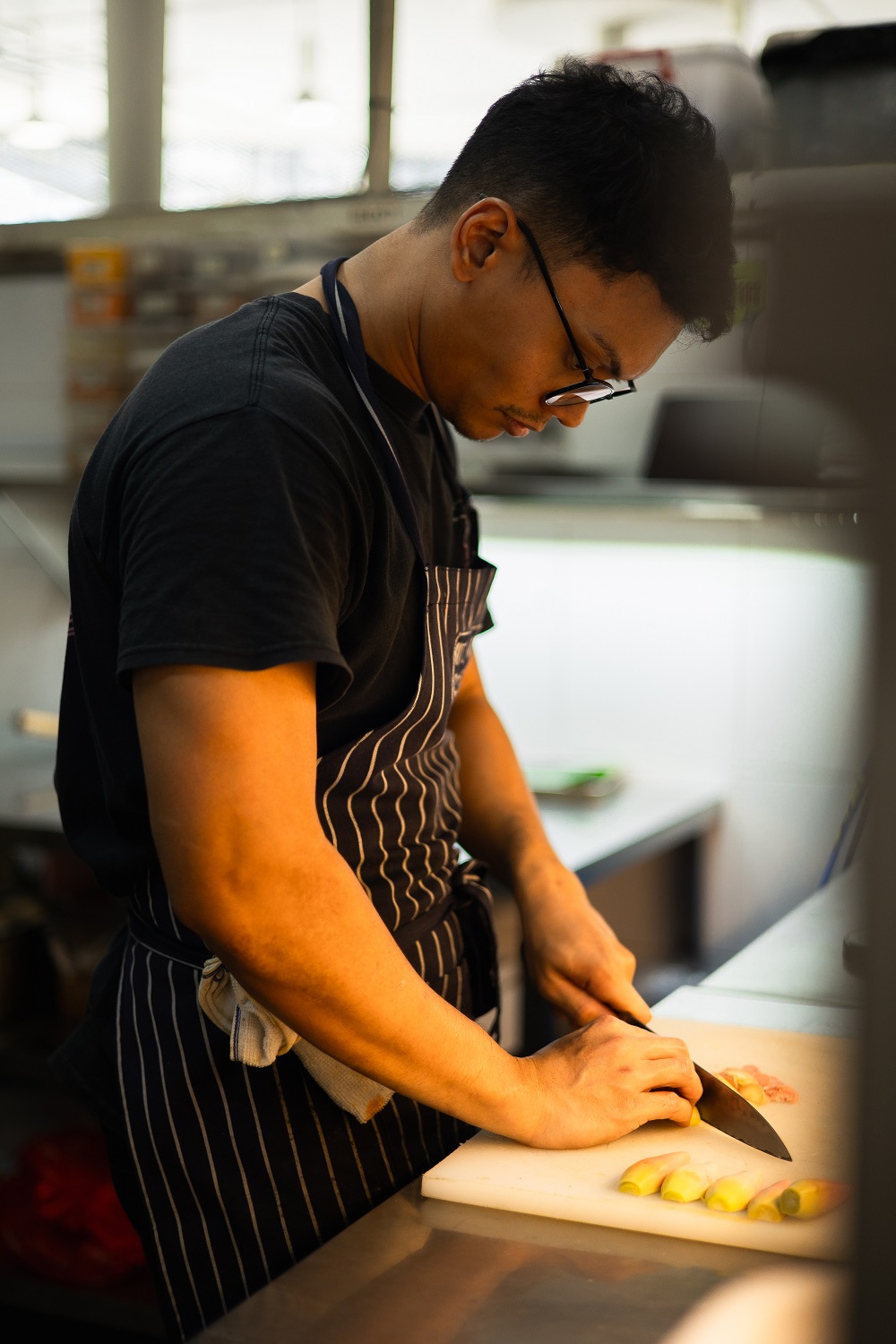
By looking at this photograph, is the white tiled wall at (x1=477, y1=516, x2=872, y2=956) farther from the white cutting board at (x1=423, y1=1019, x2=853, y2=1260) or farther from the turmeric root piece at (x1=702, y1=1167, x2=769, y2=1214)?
the turmeric root piece at (x1=702, y1=1167, x2=769, y2=1214)

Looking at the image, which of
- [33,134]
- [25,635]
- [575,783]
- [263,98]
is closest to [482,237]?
[575,783]

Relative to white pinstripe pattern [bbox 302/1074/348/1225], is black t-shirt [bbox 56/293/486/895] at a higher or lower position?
higher

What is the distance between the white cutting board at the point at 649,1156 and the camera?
84cm

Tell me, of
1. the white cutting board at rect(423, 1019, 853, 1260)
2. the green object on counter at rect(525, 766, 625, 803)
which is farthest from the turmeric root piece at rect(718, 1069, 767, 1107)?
the green object on counter at rect(525, 766, 625, 803)

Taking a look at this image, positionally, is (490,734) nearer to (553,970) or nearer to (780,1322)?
(553,970)

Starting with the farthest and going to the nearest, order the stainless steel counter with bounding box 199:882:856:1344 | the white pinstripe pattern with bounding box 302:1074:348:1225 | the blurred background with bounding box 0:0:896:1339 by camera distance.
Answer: the blurred background with bounding box 0:0:896:1339
the white pinstripe pattern with bounding box 302:1074:348:1225
the stainless steel counter with bounding box 199:882:856:1344

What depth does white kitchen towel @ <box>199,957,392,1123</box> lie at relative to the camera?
962 millimetres

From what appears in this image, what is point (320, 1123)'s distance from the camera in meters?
1.05

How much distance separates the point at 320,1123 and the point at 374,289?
0.69 m

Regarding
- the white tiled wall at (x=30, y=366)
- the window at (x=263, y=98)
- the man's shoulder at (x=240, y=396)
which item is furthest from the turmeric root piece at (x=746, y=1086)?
the window at (x=263, y=98)

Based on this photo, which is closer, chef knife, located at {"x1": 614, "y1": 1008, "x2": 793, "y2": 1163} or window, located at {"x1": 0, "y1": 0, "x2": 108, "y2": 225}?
chef knife, located at {"x1": 614, "y1": 1008, "x2": 793, "y2": 1163}

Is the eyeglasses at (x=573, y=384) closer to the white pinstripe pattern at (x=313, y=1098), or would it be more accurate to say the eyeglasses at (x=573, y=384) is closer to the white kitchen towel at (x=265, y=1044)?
the white pinstripe pattern at (x=313, y=1098)

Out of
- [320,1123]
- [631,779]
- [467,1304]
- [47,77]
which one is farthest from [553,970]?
[47,77]

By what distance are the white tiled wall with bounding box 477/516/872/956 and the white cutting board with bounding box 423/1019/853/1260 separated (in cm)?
188
